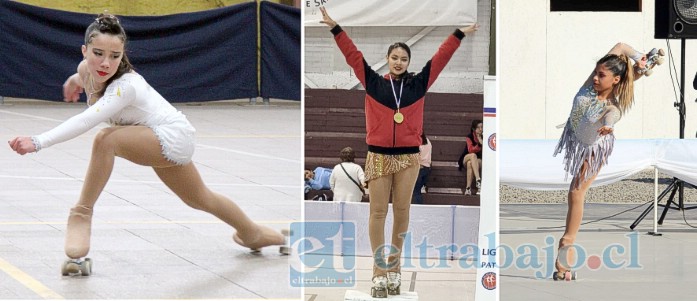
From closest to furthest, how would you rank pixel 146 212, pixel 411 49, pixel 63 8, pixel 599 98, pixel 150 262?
pixel 411 49
pixel 150 262
pixel 599 98
pixel 146 212
pixel 63 8

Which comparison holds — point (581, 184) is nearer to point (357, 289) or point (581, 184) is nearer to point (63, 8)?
point (357, 289)

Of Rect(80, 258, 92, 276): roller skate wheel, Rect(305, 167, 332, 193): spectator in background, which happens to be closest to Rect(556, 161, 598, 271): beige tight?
Rect(305, 167, 332, 193): spectator in background

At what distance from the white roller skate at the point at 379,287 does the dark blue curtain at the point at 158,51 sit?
16561 millimetres

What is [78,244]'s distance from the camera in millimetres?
7656

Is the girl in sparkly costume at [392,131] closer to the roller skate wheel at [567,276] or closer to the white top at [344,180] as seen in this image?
the white top at [344,180]

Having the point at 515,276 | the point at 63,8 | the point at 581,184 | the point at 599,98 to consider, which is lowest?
the point at 515,276

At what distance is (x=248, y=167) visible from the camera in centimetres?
1420

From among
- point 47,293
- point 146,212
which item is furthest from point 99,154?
point 146,212

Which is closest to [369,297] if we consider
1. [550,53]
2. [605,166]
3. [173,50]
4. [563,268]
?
[563,268]

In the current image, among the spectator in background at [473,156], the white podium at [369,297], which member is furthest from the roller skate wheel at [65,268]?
the spectator in background at [473,156]

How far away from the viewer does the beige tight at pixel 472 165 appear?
20.7ft

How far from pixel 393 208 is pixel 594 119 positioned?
9.69 feet

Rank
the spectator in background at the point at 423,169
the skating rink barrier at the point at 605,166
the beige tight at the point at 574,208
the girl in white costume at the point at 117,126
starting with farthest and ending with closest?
the skating rink barrier at the point at 605,166 → the beige tight at the point at 574,208 → the girl in white costume at the point at 117,126 → the spectator in background at the point at 423,169

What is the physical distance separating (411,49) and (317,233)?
1.04 meters
